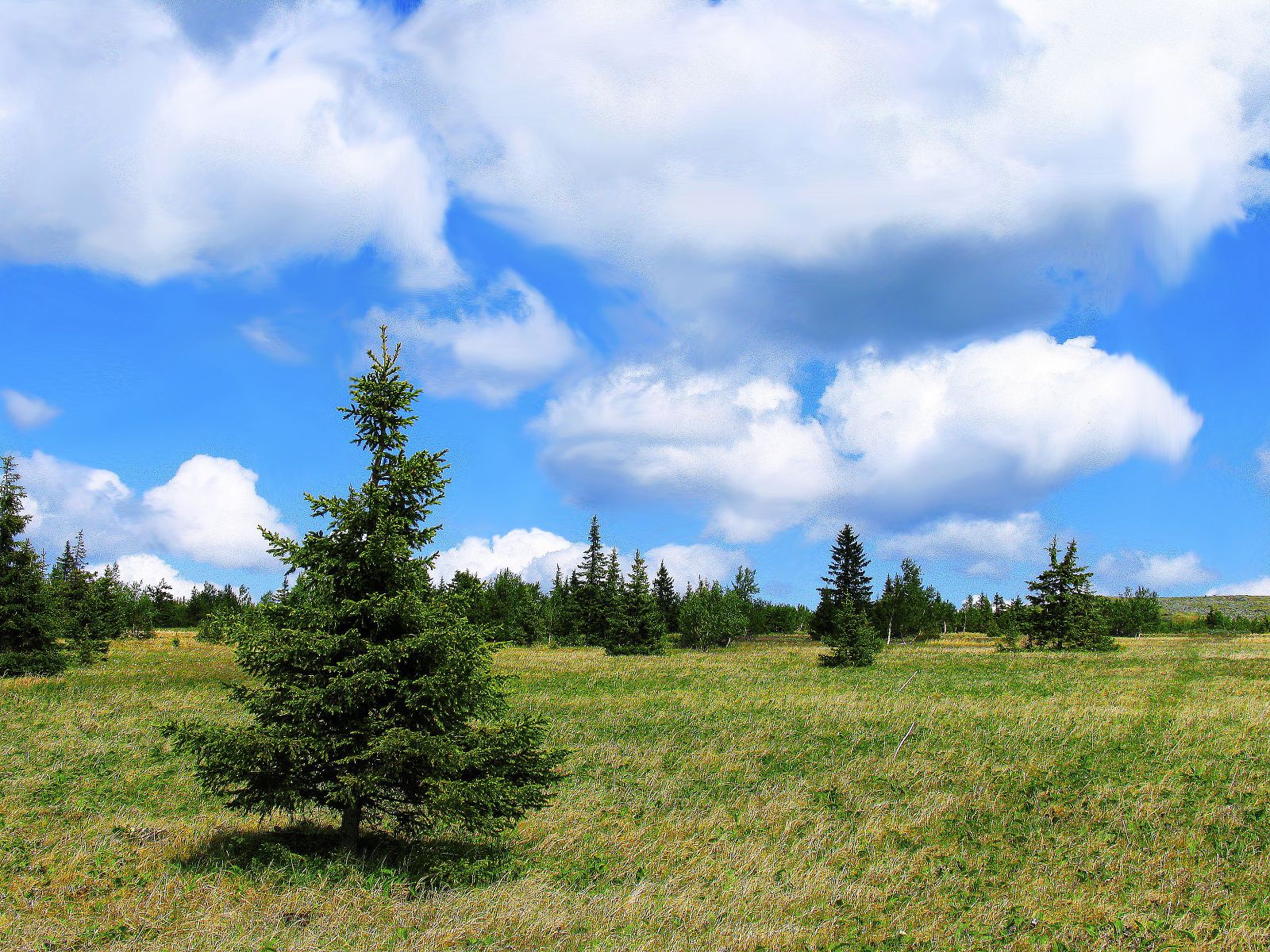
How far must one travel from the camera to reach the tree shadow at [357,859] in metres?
8.98

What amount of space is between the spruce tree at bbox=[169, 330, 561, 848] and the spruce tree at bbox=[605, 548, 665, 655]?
4462cm

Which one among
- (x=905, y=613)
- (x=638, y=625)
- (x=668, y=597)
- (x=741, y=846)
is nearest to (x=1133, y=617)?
(x=905, y=613)

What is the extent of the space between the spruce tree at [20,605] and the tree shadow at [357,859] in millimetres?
27959

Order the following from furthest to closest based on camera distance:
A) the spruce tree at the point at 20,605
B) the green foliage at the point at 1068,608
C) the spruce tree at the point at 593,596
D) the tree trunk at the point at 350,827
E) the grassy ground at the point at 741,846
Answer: the spruce tree at the point at 593,596, the green foliage at the point at 1068,608, the spruce tree at the point at 20,605, the tree trunk at the point at 350,827, the grassy ground at the point at 741,846

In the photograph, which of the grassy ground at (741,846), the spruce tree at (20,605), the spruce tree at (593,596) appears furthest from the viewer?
the spruce tree at (593,596)

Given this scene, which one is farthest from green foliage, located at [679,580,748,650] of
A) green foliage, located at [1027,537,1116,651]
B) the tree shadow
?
the tree shadow

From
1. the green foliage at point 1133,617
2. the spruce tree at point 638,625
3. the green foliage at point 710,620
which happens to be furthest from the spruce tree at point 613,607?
the green foliage at point 1133,617

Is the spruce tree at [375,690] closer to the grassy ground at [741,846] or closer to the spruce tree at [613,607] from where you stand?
the grassy ground at [741,846]

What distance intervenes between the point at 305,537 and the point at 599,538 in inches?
2824

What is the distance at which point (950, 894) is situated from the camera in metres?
9.83

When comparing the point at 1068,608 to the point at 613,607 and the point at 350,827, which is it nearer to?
the point at 613,607

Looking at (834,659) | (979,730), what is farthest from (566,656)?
(979,730)

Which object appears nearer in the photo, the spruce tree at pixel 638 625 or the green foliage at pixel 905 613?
the spruce tree at pixel 638 625

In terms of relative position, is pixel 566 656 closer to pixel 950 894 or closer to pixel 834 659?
pixel 834 659
